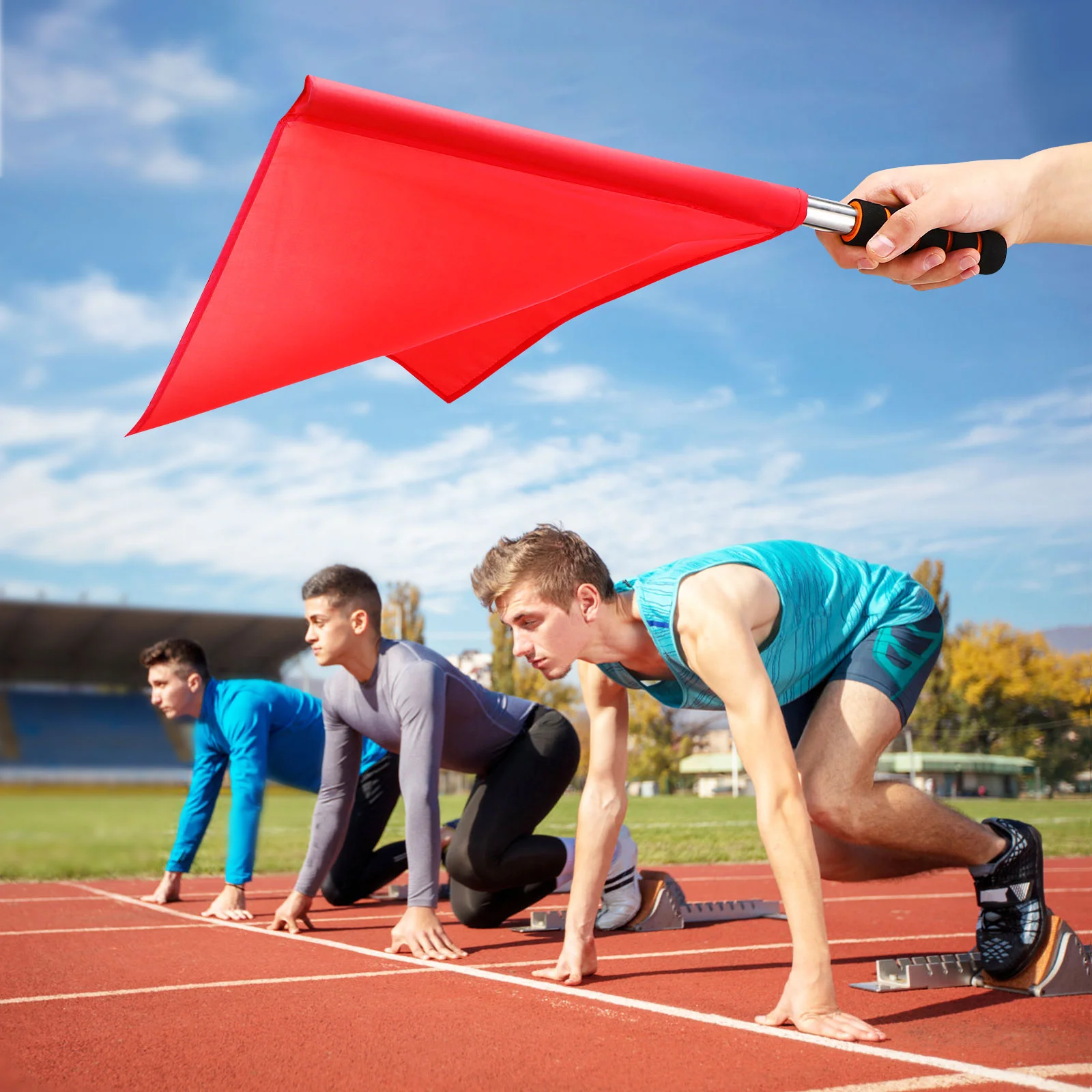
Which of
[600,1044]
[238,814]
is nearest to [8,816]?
[238,814]

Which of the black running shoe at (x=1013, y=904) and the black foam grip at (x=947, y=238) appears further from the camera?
the black running shoe at (x=1013, y=904)

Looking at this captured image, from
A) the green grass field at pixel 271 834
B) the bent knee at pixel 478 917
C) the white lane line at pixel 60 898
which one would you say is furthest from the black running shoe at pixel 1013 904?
A: the green grass field at pixel 271 834

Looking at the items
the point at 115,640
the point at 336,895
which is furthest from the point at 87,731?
the point at 336,895

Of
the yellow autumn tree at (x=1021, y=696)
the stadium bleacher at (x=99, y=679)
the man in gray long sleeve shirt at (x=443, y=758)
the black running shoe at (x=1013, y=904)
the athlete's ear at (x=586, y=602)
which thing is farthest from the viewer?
the stadium bleacher at (x=99, y=679)

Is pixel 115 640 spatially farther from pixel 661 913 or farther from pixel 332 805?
pixel 661 913

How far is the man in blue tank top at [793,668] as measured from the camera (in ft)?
10.0

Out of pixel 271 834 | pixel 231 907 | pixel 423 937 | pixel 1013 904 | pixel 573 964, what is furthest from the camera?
pixel 271 834

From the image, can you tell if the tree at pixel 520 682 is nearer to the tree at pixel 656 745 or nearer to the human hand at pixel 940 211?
the tree at pixel 656 745

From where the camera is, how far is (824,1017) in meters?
2.73

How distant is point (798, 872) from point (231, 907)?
12.1ft

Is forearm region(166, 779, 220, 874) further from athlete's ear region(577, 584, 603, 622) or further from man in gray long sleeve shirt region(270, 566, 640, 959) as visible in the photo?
athlete's ear region(577, 584, 603, 622)

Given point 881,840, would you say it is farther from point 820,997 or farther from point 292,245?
point 292,245

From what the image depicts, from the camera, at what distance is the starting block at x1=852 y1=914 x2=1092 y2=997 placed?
3.41 m

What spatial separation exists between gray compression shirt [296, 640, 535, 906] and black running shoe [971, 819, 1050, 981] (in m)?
2.00
